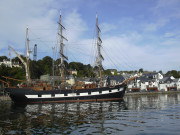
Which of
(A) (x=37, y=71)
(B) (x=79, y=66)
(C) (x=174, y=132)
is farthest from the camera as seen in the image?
(B) (x=79, y=66)

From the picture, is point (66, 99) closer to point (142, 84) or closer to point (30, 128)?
point (30, 128)

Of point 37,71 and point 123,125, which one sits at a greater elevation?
point 37,71

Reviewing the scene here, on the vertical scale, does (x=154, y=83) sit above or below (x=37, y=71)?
below

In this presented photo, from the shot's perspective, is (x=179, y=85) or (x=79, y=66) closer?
(x=179, y=85)

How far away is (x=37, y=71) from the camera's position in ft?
347

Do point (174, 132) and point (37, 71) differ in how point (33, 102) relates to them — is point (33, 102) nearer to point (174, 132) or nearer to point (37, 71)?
point (174, 132)

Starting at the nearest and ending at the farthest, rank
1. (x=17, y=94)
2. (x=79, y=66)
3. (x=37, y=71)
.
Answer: (x=17, y=94)
(x=37, y=71)
(x=79, y=66)

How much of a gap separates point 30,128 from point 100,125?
252 inches

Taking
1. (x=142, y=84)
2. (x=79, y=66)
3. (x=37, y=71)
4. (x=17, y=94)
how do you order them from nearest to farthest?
(x=17, y=94)
(x=142, y=84)
(x=37, y=71)
(x=79, y=66)

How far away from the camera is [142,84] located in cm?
9294

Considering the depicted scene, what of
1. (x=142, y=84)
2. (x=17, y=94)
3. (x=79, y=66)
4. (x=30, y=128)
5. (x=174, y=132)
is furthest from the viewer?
(x=79, y=66)

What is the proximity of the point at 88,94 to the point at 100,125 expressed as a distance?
28689 millimetres

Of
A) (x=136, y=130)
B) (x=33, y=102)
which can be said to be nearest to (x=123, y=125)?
(x=136, y=130)

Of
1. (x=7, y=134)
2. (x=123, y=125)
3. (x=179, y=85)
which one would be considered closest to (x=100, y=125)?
(x=123, y=125)
